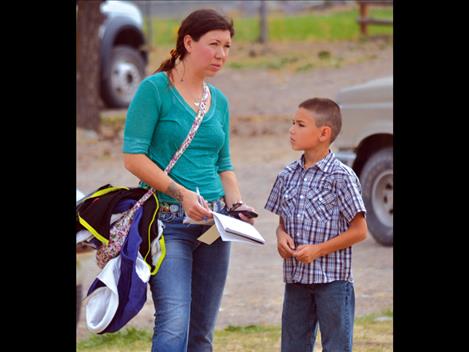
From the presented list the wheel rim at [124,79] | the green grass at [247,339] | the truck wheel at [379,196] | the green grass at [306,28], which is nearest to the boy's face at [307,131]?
the green grass at [247,339]

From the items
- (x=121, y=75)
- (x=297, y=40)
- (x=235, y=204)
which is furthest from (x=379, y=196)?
(x=297, y=40)

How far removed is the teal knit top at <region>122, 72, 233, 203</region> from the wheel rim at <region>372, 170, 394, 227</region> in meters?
5.71

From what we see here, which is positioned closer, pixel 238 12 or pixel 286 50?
pixel 286 50

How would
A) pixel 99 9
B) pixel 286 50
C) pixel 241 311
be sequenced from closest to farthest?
1. pixel 241 311
2. pixel 99 9
3. pixel 286 50

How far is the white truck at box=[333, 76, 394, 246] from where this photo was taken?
1045 centimetres

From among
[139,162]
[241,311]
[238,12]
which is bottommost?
[241,311]

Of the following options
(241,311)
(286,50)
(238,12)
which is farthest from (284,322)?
(238,12)

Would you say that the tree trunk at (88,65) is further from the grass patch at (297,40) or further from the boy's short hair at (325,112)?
the boy's short hair at (325,112)

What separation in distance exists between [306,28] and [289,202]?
22.0m

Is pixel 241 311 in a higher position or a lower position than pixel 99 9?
lower

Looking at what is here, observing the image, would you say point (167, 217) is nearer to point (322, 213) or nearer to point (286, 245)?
point (286, 245)
